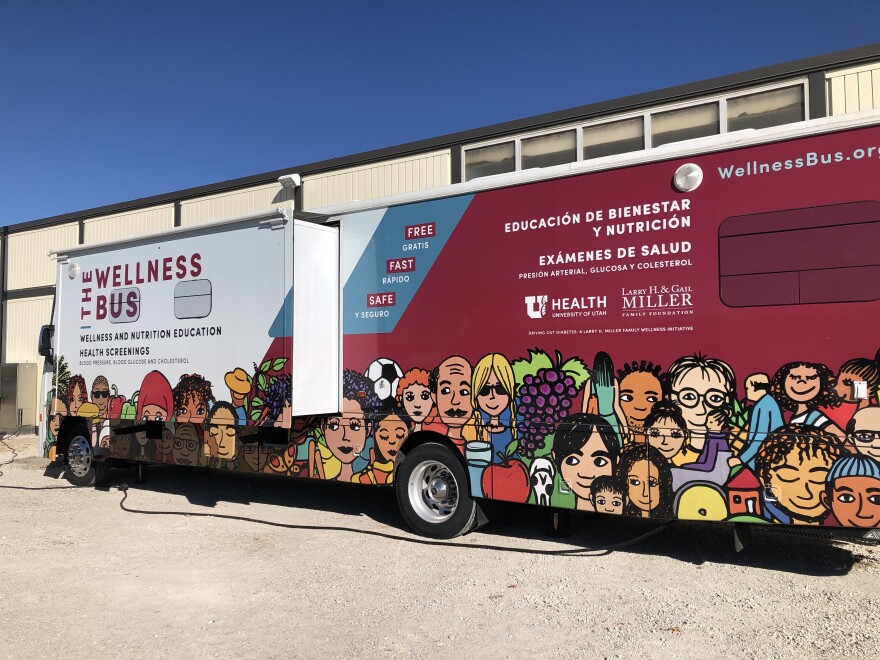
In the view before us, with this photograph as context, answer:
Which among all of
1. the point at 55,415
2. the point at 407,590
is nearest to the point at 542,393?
the point at 407,590

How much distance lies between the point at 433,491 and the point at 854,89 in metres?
7.46

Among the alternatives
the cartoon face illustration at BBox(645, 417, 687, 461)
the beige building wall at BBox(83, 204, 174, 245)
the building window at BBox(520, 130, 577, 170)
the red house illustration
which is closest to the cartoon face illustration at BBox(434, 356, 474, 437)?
the cartoon face illustration at BBox(645, 417, 687, 461)

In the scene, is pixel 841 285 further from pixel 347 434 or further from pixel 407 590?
pixel 347 434

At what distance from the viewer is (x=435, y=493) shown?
6.75 metres

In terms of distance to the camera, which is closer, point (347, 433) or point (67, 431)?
point (347, 433)

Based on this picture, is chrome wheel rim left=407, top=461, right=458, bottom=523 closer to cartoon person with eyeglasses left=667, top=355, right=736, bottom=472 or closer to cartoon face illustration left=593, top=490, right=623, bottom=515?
cartoon face illustration left=593, top=490, right=623, bottom=515

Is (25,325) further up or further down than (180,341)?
further up

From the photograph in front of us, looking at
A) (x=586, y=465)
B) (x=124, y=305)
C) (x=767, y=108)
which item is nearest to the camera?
(x=586, y=465)

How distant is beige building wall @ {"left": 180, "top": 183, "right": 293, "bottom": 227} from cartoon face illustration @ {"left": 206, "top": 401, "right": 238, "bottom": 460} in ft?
22.7

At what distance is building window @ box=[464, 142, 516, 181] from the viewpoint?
38.1 ft

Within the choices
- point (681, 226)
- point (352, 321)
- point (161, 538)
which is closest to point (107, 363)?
point (161, 538)

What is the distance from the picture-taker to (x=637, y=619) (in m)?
4.55

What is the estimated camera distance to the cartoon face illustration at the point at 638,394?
550cm

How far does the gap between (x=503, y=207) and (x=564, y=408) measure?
1935mm
